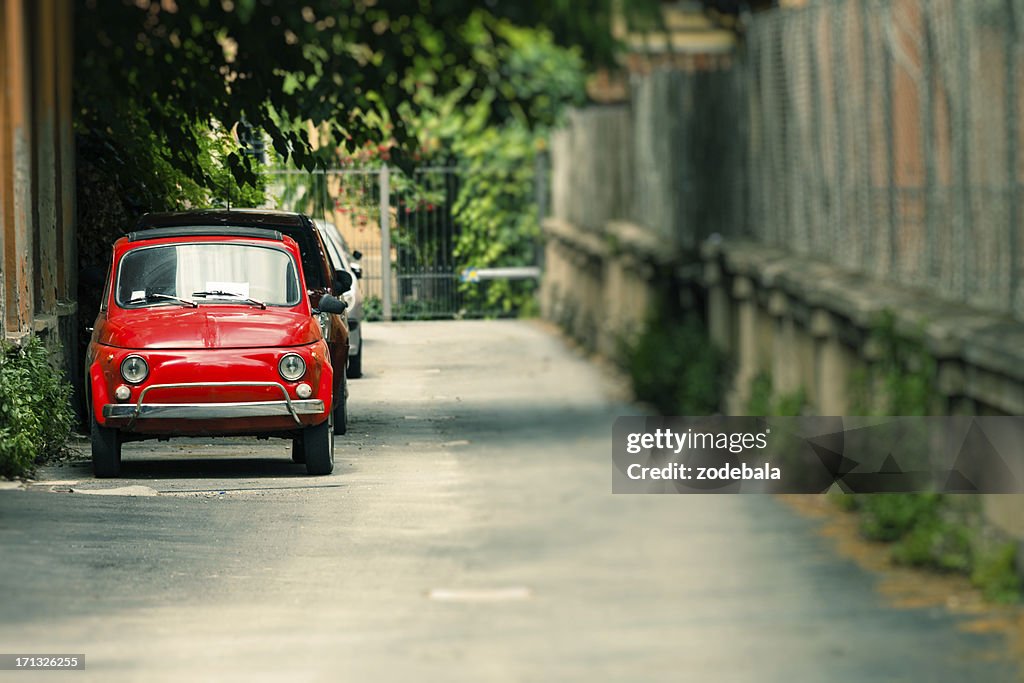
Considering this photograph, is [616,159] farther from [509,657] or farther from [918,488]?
[509,657]

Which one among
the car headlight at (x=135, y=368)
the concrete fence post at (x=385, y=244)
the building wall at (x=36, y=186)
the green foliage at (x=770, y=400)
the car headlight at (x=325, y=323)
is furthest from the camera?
the green foliage at (x=770, y=400)

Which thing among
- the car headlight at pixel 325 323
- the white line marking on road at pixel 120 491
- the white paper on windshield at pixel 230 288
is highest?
the white paper on windshield at pixel 230 288

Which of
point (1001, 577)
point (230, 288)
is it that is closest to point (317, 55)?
point (230, 288)

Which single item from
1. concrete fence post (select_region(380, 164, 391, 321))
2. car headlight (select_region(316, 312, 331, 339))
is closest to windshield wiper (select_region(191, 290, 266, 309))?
car headlight (select_region(316, 312, 331, 339))

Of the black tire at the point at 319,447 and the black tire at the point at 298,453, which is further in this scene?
the black tire at the point at 298,453

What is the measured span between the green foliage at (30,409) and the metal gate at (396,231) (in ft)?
4.71

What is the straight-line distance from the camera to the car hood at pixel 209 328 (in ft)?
22.9

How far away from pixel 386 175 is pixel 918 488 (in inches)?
119

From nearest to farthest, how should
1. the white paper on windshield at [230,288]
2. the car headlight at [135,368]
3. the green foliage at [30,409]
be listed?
the car headlight at [135,368] → the white paper on windshield at [230,288] → the green foliage at [30,409]

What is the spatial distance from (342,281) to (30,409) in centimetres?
184

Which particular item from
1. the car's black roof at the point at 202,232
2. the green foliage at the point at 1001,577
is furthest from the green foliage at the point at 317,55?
the green foliage at the point at 1001,577

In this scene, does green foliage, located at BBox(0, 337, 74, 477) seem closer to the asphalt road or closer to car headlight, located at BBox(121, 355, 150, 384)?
the asphalt road

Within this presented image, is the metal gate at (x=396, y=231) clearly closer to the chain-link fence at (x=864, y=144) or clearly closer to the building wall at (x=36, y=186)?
the building wall at (x=36, y=186)

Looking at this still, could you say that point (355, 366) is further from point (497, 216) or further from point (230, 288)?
point (497, 216)
